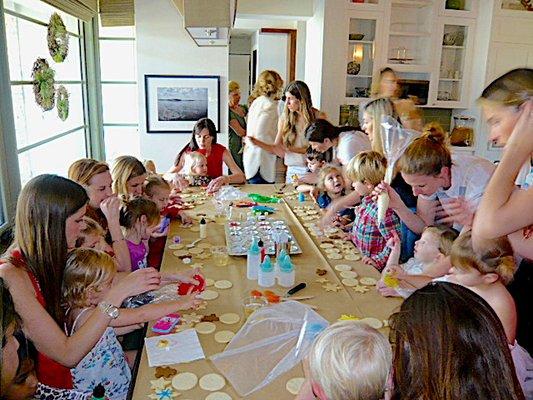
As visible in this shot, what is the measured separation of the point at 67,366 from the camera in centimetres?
132

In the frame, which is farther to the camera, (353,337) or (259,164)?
(259,164)

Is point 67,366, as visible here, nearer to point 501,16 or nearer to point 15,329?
point 15,329

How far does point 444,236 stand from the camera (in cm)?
192

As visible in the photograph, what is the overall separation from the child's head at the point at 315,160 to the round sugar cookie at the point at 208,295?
68.7 inches

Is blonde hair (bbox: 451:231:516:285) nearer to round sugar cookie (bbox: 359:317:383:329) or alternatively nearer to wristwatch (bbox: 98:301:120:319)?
round sugar cookie (bbox: 359:317:383:329)

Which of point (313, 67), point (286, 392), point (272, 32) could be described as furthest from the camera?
point (272, 32)

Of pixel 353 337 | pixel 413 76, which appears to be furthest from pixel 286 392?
pixel 413 76

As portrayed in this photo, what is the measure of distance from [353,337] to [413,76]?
455cm

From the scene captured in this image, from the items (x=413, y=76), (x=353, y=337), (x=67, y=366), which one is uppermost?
(x=413, y=76)

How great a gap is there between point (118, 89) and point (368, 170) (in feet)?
10.4

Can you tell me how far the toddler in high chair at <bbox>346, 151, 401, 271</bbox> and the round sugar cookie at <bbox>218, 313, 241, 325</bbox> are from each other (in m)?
0.70

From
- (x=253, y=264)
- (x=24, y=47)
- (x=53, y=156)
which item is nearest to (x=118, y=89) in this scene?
(x=53, y=156)

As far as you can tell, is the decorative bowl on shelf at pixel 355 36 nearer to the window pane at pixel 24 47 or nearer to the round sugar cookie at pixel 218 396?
the window pane at pixel 24 47

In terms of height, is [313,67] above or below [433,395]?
above
